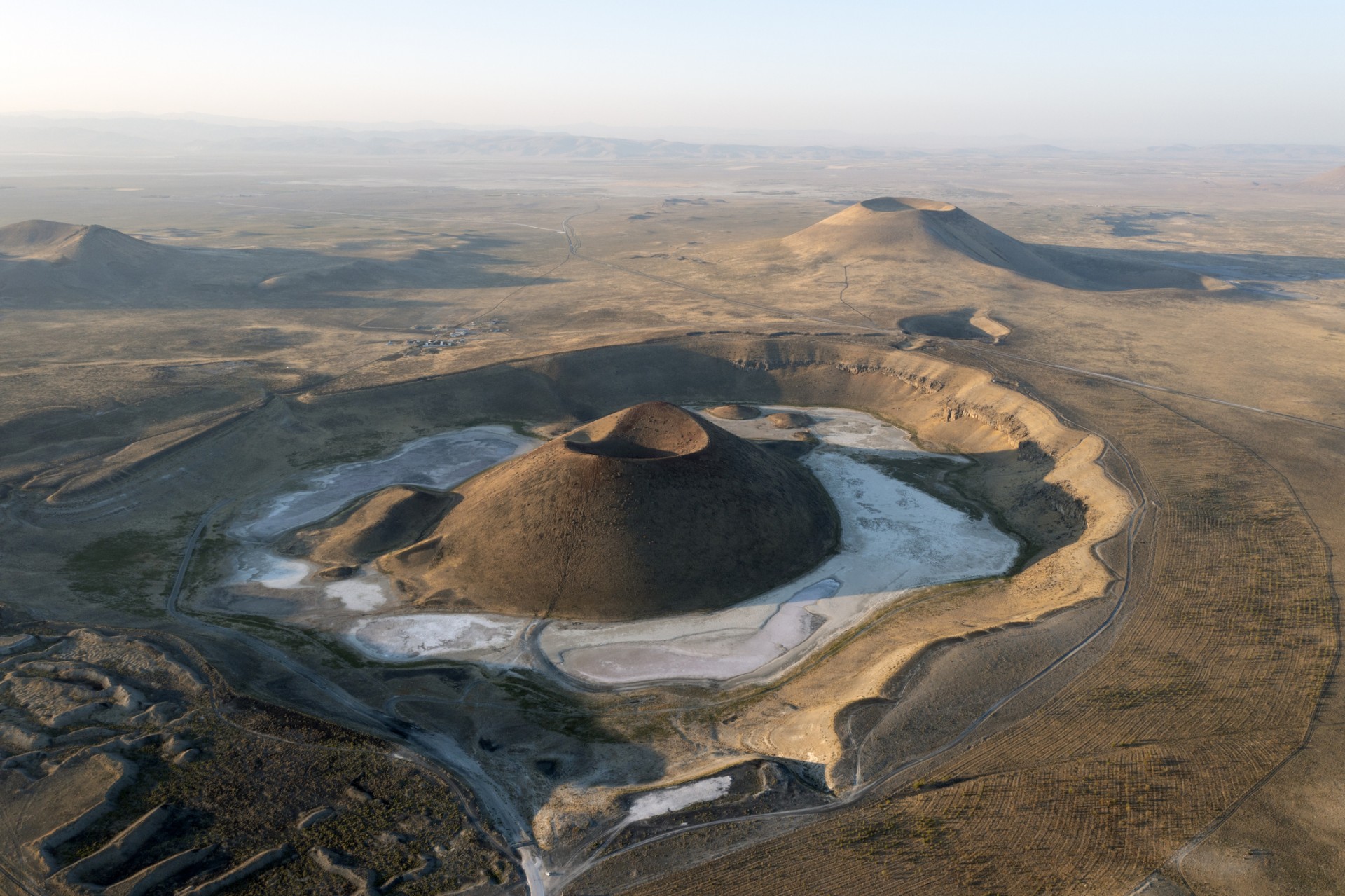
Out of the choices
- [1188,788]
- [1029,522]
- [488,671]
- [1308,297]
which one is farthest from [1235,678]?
[1308,297]

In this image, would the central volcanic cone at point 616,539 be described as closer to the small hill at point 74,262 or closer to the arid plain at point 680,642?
the arid plain at point 680,642

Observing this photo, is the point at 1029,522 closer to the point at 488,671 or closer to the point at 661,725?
the point at 661,725

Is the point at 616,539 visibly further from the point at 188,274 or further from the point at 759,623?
the point at 188,274

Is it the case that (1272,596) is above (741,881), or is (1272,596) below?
above

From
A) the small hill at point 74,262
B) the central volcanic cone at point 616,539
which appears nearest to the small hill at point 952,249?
the central volcanic cone at point 616,539

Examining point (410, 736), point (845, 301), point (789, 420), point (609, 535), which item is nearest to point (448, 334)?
point (789, 420)
